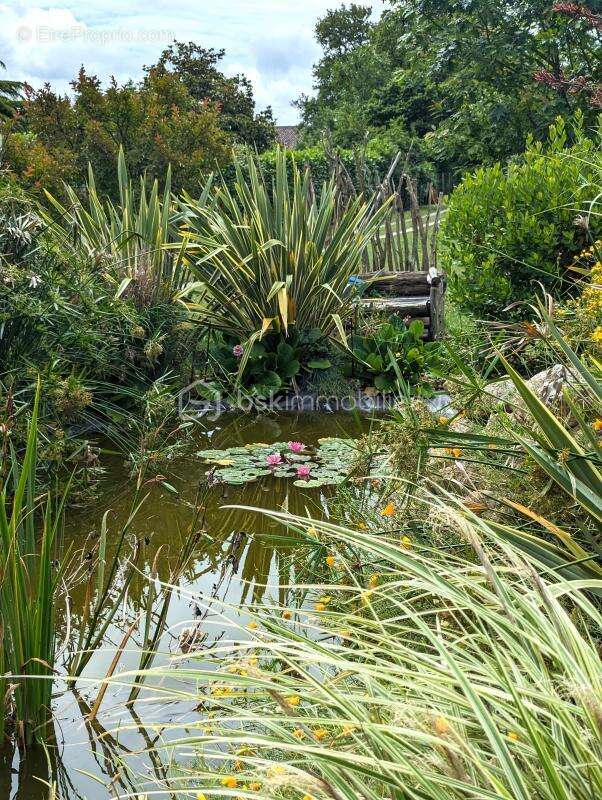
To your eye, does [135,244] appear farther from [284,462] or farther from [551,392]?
[551,392]

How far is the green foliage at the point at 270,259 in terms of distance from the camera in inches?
251

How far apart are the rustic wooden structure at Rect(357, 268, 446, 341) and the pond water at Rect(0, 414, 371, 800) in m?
1.41

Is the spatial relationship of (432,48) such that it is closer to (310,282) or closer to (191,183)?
(191,183)

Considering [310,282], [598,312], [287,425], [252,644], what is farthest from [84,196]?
[252,644]

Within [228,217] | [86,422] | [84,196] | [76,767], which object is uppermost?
[84,196]

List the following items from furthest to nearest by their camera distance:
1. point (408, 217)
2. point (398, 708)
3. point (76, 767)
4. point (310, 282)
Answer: point (408, 217) → point (310, 282) → point (76, 767) → point (398, 708)

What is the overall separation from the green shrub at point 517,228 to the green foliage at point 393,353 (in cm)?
71

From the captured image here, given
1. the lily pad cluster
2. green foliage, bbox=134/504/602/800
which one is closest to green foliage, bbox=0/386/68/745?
green foliage, bbox=134/504/602/800

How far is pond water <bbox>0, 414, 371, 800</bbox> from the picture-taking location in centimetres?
231

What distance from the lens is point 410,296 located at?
760 cm

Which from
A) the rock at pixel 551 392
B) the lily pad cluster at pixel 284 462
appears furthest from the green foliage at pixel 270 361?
the rock at pixel 551 392

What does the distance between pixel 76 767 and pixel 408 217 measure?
59.0 feet

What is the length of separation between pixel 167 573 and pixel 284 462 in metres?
1.49

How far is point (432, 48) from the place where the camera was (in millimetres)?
11875
